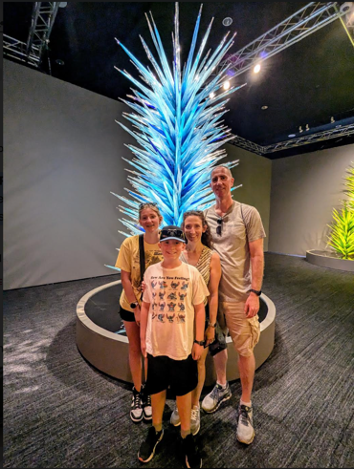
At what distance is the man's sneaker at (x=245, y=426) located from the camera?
1.12 metres

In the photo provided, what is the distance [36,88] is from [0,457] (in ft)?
15.0

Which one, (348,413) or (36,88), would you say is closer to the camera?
(348,413)

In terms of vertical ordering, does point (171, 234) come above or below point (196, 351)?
above

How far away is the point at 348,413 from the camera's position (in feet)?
4.37

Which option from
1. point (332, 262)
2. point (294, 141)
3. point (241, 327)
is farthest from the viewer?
point (294, 141)

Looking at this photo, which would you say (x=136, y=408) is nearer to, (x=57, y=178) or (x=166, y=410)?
(x=166, y=410)

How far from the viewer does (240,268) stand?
1.21 metres

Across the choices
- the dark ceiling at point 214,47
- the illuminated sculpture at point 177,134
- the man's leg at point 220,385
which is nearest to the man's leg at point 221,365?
the man's leg at point 220,385

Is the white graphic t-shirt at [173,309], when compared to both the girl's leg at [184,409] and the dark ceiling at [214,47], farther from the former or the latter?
the dark ceiling at [214,47]

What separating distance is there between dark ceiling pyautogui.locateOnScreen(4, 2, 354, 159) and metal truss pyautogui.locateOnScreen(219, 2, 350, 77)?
0.33ft

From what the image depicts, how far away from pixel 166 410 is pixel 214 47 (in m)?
4.32

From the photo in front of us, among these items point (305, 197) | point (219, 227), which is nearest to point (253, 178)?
point (305, 197)

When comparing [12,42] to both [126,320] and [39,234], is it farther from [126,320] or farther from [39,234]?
[126,320]

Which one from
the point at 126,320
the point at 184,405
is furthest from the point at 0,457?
the point at 184,405
